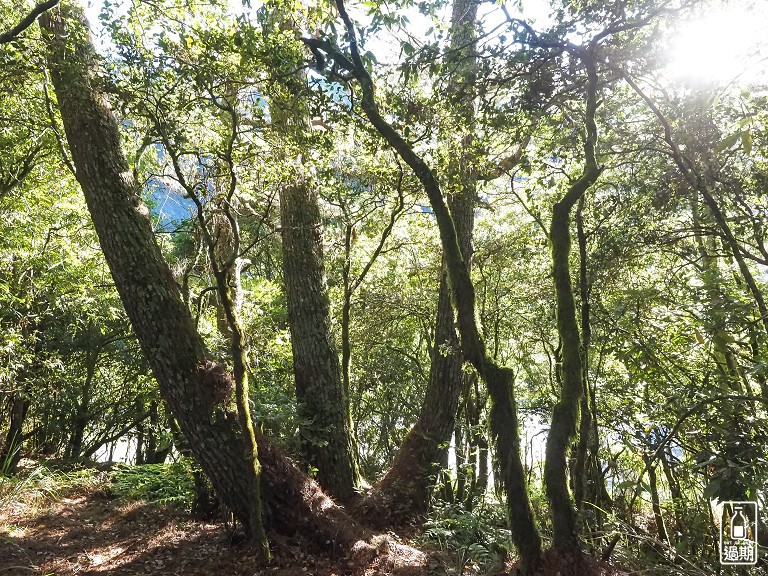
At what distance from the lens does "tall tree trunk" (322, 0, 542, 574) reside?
156 inches

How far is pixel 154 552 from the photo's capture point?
5.04 metres

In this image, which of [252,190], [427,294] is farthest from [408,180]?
[427,294]

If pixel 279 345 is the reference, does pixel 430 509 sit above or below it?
below

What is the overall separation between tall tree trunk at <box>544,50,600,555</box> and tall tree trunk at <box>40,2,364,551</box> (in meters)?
2.32

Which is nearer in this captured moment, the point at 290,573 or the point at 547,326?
the point at 290,573

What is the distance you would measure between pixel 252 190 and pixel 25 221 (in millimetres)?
4680

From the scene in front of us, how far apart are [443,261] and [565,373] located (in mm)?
2218

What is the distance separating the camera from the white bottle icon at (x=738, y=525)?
132 inches

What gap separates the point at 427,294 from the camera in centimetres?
1012

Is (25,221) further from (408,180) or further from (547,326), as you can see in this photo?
(547,326)

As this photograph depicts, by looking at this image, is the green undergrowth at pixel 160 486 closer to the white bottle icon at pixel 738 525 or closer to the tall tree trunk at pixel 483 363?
the tall tree trunk at pixel 483 363

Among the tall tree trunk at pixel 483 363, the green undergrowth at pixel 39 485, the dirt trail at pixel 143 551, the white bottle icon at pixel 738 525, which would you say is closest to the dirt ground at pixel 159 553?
the dirt trail at pixel 143 551

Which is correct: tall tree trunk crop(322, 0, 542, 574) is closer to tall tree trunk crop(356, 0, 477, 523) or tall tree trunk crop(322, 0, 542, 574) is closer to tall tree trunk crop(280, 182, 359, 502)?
tall tree trunk crop(356, 0, 477, 523)

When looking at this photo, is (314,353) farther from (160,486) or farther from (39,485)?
(39,485)
